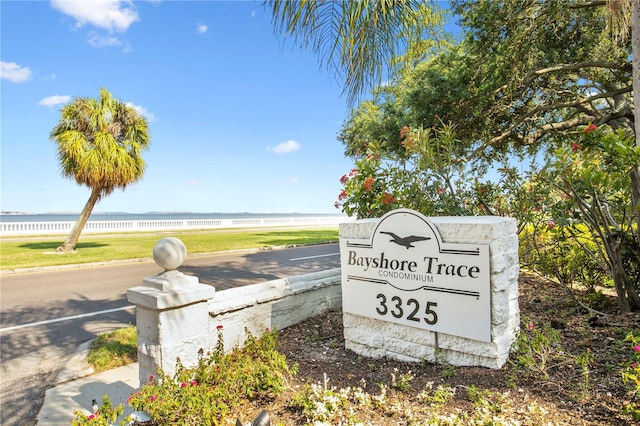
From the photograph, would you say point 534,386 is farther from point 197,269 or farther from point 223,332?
point 197,269

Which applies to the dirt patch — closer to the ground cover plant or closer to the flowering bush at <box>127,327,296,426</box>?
the ground cover plant

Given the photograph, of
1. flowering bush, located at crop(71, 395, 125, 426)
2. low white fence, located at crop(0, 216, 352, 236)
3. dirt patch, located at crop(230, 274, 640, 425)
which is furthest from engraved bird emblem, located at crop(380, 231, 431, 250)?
low white fence, located at crop(0, 216, 352, 236)

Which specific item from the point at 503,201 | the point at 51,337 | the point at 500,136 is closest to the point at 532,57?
the point at 500,136

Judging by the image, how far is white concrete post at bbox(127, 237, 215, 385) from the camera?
279cm

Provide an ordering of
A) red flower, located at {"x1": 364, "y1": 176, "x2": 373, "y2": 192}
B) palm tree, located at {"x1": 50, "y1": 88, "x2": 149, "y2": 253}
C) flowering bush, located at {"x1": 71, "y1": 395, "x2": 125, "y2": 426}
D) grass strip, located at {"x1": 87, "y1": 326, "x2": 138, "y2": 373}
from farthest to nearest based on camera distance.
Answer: palm tree, located at {"x1": 50, "y1": 88, "x2": 149, "y2": 253}, red flower, located at {"x1": 364, "y1": 176, "x2": 373, "y2": 192}, grass strip, located at {"x1": 87, "y1": 326, "x2": 138, "y2": 373}, flowering bush, located at {"x1": 71, "y1": 395, "x2": 125, "y2": 426}

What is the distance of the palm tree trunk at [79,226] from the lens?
12.9m

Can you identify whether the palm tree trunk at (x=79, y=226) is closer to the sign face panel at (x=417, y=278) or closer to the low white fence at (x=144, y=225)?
the low white fence at (x=144, y=225)

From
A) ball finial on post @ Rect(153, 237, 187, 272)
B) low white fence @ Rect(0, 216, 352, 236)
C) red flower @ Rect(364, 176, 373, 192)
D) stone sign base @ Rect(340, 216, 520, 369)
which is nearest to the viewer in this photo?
stone sign base @ Rect(340, 216, 520, 369)

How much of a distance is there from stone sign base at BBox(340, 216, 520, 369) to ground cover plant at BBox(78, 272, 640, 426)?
0.09 meters

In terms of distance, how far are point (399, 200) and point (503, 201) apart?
1920mm

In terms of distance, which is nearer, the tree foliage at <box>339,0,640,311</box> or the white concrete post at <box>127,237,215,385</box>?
the white concrete post at <box>127,237,215,385</box>

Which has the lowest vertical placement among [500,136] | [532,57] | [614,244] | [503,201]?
[614,244]

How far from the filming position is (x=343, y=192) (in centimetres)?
475

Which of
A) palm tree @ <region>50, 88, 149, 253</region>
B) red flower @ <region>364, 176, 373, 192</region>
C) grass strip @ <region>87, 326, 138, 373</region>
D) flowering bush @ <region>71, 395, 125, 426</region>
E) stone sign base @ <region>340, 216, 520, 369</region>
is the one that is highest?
palm tree @ <region>50, 88, 149, 253</region>
